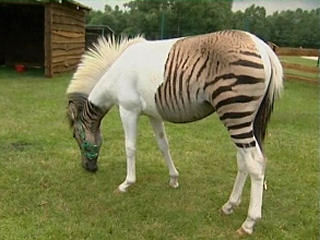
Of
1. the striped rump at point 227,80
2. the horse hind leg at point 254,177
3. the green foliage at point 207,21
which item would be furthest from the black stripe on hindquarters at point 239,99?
the green foliage at point 207,21

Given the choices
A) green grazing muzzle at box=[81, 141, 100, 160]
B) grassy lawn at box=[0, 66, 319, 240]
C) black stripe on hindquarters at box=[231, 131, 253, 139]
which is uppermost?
black stripe on hindquarters at box=[231, 131, 253, 139]

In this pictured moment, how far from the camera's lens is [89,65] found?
3994 millimetres

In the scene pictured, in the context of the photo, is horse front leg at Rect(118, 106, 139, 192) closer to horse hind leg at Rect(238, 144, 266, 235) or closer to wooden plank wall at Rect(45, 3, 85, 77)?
horse hind leg at Rect(238, 144, 266, 235)

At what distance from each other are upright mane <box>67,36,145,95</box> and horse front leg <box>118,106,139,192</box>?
1.57 feet

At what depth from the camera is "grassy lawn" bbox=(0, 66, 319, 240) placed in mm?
3268

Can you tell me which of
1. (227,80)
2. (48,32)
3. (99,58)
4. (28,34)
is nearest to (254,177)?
(227,80)

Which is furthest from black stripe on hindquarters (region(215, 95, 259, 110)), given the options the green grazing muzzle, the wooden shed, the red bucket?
the red bucket

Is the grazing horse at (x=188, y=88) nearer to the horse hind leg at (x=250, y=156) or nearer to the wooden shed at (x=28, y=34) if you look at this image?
the horse hind leg at (x=250, y=156)

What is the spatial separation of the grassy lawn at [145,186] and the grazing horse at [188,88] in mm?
264

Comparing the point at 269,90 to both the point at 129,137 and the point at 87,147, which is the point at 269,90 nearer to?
the point at 129,137

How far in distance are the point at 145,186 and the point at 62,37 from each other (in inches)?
412

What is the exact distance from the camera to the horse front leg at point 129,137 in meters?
→ 3.74

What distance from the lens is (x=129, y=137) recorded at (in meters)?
3.83

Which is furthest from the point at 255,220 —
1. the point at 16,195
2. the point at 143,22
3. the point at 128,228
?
the point at 143,22
